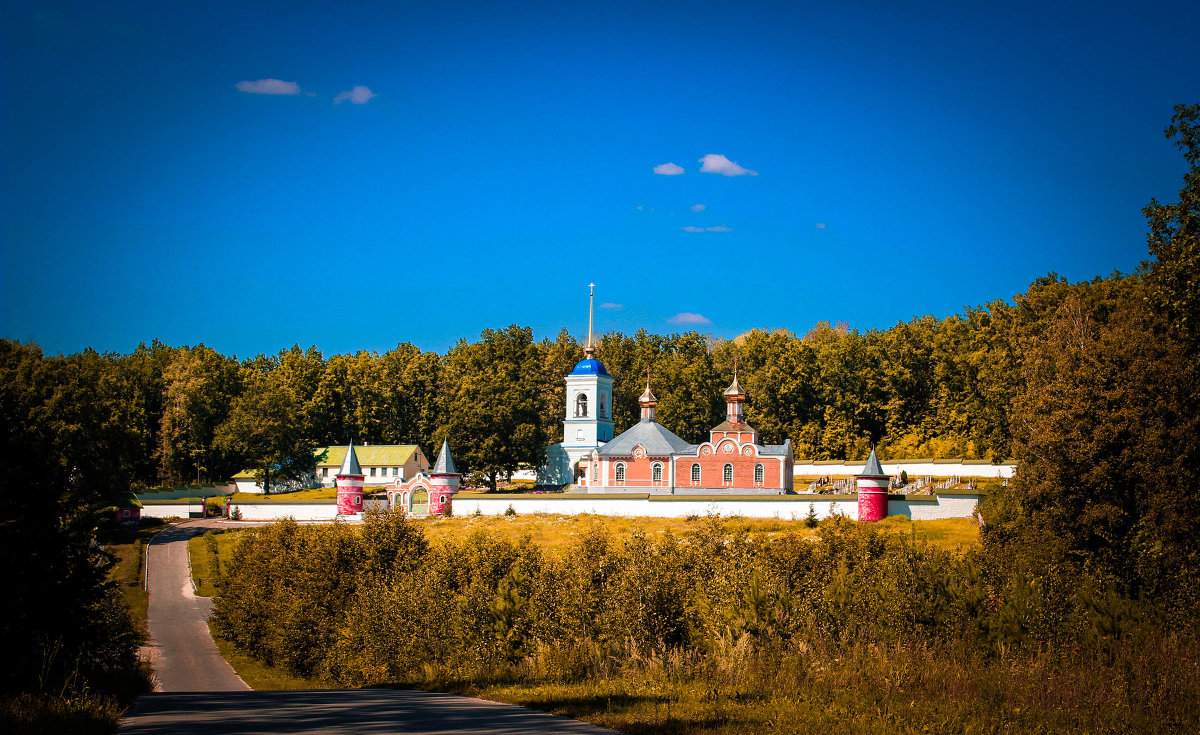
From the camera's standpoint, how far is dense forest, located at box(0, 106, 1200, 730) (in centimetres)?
1705

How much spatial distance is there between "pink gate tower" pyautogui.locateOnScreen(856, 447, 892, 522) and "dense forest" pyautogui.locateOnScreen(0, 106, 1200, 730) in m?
5.75

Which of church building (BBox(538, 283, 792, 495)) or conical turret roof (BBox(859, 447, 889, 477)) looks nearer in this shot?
conical turret roof (BBox(859, 447, 889, 477))

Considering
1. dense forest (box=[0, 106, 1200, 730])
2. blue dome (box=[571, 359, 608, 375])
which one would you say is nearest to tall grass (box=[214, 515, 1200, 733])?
dense forest (box=[0, 106, 1200, 730])

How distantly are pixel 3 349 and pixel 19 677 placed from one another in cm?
4351

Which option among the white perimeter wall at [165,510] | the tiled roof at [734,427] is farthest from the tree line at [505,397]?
the tiled roof at [734,427]

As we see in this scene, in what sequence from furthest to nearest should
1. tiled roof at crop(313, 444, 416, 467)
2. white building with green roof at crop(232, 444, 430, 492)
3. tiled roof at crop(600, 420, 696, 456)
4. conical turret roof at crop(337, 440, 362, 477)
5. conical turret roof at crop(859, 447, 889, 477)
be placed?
1. tiled roof at crop(313, 444, 416, 467)
2. white building with green roof at crop(232, 444, 430, 492)
3. tiled roof at crop(600, 420, 696, 456)
4. conical turret roof at crop(337, 440, 362, 477)
5. conical turret roof at crop(859, 447, 889, 477)

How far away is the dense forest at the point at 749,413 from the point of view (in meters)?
17.0

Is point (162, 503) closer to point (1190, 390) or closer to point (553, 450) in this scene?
point (553, 450)

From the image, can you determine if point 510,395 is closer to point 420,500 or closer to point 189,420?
point 420,500

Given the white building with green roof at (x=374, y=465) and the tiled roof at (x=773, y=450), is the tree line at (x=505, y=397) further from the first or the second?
the tiled roof at (x=773, y=450)

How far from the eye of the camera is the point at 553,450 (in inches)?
2598

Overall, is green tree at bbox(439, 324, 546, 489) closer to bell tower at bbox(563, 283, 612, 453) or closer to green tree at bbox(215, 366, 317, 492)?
bell tower at bbox(563, 283, 612, 453)

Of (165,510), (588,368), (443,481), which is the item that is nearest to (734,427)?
(588,368)

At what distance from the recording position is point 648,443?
5366cm
